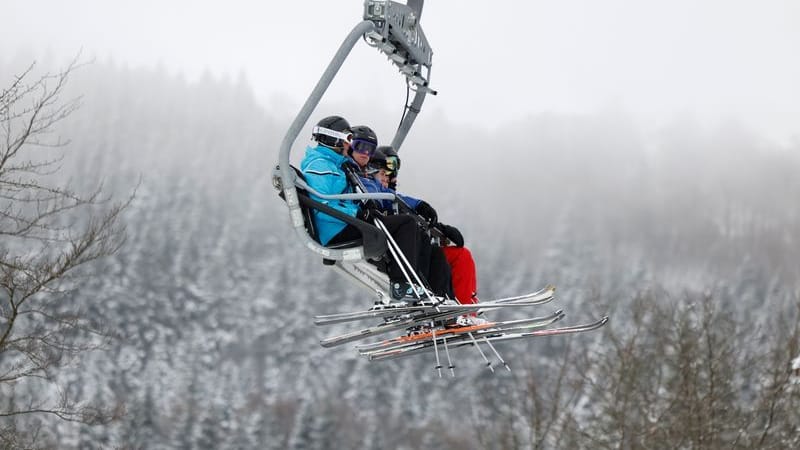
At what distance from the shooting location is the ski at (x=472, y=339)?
7422 millimetres

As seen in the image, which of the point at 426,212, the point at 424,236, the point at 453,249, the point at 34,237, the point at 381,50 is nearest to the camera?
the point at 381,50

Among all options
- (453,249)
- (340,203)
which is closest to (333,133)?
(340,203)

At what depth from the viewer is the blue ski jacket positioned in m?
7.30

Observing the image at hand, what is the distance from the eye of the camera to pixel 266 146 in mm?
170500

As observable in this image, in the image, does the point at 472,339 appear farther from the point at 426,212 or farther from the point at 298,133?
the point at 298,133

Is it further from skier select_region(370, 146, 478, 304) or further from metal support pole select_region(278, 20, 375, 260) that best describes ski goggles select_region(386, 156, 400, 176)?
metal support pole select_region(278, 20, 375, 260)

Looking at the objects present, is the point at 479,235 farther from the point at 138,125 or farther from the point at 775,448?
the point at 775,448

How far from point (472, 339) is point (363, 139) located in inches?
72.6

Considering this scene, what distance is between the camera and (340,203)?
24.3 ft

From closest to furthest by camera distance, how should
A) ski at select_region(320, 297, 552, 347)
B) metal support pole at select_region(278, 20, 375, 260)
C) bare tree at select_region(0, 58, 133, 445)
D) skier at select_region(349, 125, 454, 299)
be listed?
metal support pole at select_region(278, 20, 375, 260) < ski at select_region(320, 297, 552, 347) < skier at select_region(349, 125, 454, 299) < bare tree at select_region(0, 58, 133, 445)

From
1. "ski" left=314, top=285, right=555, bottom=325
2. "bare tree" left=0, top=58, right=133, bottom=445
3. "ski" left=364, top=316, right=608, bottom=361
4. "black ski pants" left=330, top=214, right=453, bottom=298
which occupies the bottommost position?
"ski" left=364, top=316, right=608, bottom=361

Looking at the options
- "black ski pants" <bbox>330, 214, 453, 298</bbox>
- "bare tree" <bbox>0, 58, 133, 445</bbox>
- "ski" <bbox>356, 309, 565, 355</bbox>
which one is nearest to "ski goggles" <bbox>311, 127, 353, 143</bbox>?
"black ski pants" <bbox>330, 214, 453, 298</bbox>

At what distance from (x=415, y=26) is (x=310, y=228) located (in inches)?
71.9

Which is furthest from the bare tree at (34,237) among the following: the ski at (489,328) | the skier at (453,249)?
the ski at (489,328)
